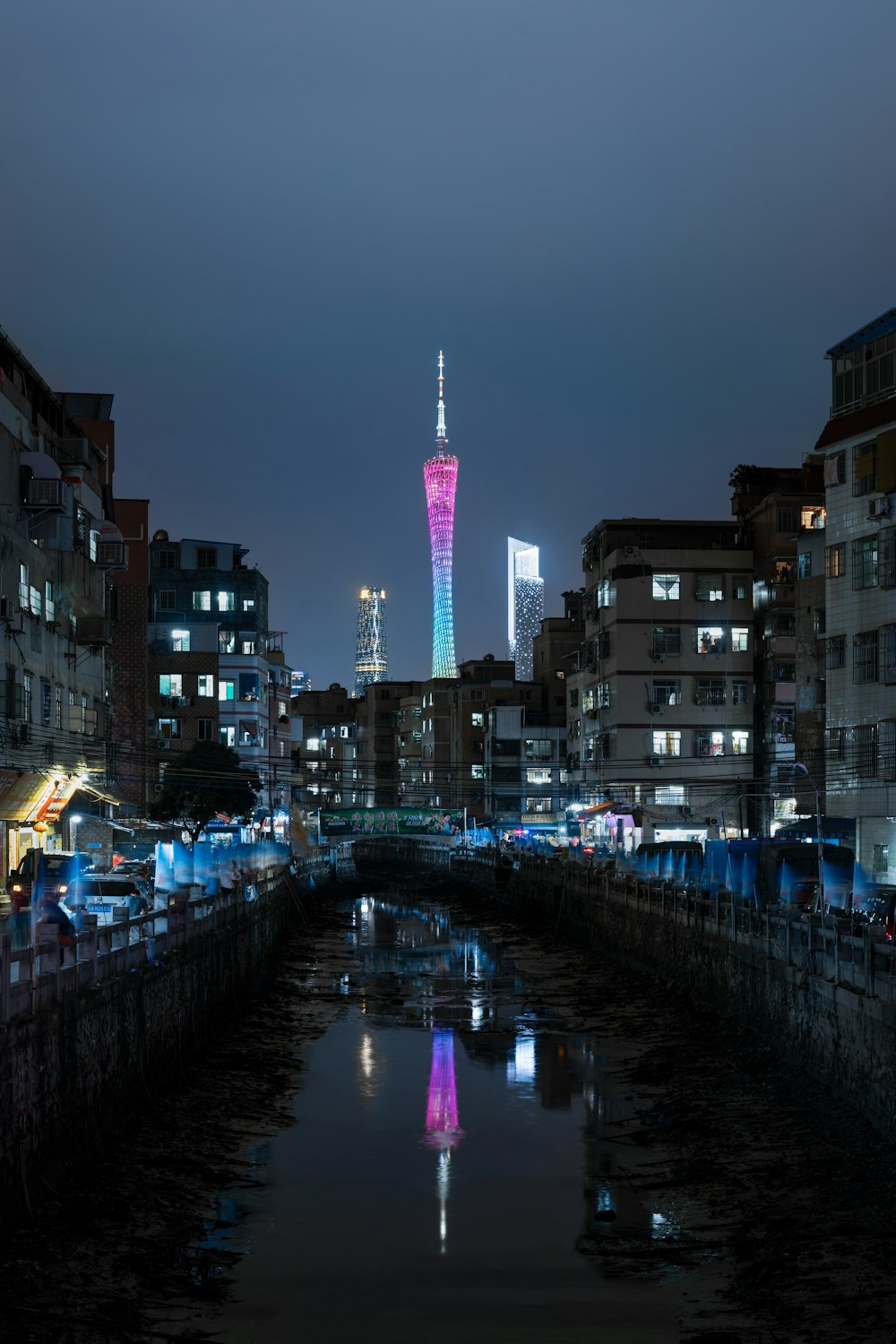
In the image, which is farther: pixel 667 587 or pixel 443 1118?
pixel 667 587

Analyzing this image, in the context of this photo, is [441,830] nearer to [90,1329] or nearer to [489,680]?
[489,680]

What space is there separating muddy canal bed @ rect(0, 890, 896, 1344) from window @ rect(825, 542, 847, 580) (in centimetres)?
2346

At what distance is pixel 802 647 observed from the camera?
6875cm


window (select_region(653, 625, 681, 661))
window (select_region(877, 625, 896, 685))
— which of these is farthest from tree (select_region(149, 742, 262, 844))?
window (select_region(877, 625, 896, 685))

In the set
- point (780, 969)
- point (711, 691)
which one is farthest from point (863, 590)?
point (711, 691)

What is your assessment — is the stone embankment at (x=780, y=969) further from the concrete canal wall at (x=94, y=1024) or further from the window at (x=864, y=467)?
the window at (x=864, y=467)

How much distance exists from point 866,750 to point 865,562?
22.8ft

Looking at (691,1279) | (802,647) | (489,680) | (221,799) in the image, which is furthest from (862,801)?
(489,680)

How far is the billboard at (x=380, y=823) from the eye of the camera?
389 ft

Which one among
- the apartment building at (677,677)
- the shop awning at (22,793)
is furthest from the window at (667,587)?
the shop awning at (22,793)

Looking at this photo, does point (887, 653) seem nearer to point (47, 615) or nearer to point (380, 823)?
point (47, 615)

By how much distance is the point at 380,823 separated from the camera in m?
119

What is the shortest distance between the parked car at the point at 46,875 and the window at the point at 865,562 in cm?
2938

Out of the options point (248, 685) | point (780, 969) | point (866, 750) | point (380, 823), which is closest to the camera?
point (780, 969)
